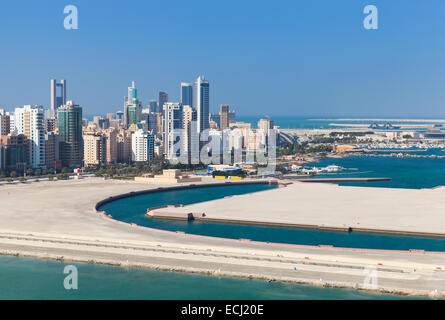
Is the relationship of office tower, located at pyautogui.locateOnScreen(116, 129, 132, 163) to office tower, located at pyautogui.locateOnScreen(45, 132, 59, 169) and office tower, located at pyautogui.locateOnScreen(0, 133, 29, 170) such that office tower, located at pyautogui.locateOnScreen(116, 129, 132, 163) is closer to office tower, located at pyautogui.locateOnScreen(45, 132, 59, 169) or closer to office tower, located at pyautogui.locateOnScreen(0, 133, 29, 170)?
office tower, located at pyautogui.locateOnScreen(45, 132, 59, 169)

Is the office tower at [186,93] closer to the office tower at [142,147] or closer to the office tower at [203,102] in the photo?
the office tower at [203,102]

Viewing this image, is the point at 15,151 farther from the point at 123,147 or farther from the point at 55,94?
the point at 55,94

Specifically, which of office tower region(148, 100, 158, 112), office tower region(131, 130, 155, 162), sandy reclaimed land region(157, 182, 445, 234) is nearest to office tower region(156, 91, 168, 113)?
office tower region(148, 100, 158, 112)

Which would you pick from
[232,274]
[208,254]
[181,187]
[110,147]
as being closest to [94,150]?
[110,147]

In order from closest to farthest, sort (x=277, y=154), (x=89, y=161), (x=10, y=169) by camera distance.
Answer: (x=10, y=169), (x=89, y=161), (x=277, y=154)
